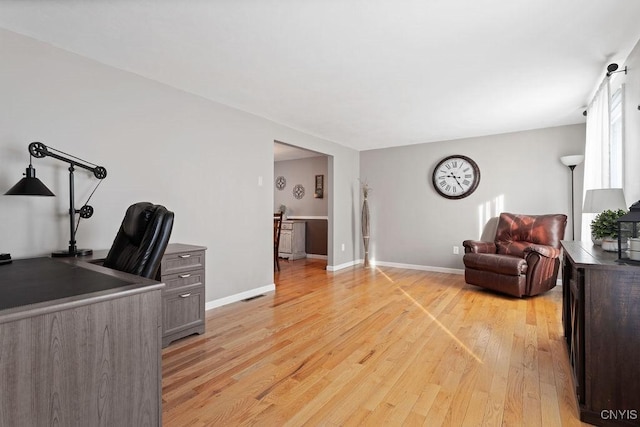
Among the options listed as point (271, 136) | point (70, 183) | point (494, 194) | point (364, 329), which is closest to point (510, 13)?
point (364, 329)

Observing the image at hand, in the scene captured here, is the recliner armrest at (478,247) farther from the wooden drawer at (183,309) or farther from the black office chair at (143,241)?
the black office chair at (143,241)

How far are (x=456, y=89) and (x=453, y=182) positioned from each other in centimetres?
239

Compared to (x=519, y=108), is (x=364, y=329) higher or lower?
lower

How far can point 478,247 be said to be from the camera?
4.28 meters

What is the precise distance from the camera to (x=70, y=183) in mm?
2293

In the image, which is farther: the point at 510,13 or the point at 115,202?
the point at 115,202

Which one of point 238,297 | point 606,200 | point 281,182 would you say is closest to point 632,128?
point 606,200

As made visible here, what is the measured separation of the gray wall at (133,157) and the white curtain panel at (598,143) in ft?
11.2

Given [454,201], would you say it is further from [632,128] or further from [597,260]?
[597,260]

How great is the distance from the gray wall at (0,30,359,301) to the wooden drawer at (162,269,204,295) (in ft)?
1.78

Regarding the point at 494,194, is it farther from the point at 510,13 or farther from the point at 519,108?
the point at 510,13

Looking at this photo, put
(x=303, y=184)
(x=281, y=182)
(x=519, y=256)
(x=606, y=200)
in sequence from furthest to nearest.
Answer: (x=281, y=182) → (x=303, y=184) → (x=519, y=256) → (x=606, y=200)

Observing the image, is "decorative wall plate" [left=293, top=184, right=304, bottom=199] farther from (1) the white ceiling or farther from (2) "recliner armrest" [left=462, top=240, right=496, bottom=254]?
(2) "recliner armrest" [left=462, top=240, right=496, bottom=254]

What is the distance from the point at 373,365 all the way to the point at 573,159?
3981mm
